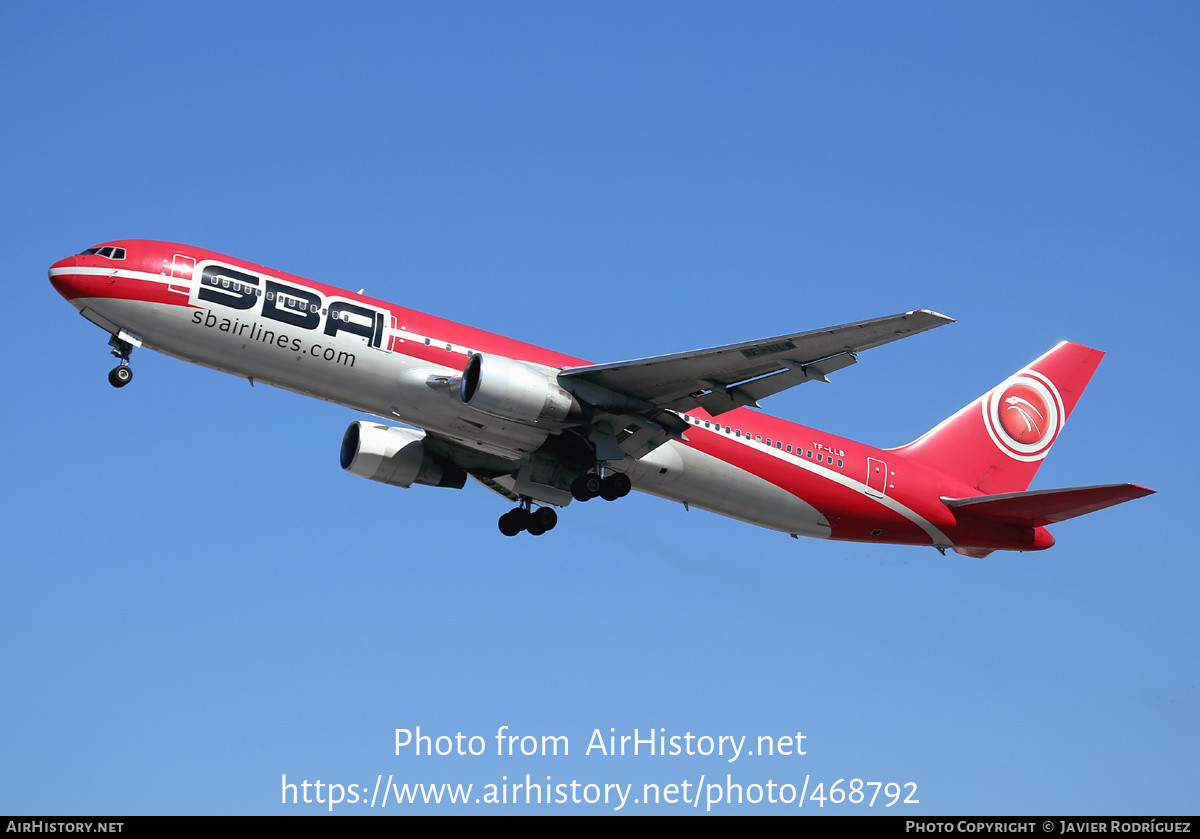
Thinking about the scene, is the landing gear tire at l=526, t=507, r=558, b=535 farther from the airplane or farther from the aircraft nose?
the aircraft nose

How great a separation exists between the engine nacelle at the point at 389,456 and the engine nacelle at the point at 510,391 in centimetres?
590

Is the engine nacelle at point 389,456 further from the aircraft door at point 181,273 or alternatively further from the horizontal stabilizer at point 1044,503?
the horizontal stabilizer at point 1044,503

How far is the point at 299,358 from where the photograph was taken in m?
27.7

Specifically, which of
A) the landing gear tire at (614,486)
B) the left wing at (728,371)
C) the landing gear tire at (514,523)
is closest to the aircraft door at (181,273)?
the left wing at (728,371)

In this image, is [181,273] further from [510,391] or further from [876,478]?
[876,478]

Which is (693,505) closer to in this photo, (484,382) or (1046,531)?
(484,382)

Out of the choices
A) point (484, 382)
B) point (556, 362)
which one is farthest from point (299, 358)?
point (556, 362)

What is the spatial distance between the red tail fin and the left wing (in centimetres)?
869

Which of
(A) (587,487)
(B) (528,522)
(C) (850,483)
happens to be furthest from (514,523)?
(C) (850,483)

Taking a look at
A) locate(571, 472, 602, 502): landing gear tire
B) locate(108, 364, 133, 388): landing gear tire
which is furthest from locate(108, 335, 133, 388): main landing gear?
locate(571, 472, 602, 502): landing gear tire

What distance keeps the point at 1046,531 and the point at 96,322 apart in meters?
25.2

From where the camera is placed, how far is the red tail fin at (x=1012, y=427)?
35.8 m

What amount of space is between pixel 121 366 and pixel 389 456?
7.90 meters
